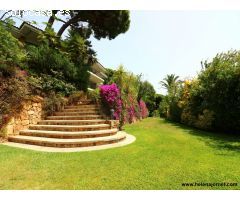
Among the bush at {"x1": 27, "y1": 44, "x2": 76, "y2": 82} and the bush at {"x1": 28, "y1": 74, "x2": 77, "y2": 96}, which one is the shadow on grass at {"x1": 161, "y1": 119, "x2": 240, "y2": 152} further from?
the bush at {"x1": 27, "y1": 44, "x2": 76, "y2": 82}

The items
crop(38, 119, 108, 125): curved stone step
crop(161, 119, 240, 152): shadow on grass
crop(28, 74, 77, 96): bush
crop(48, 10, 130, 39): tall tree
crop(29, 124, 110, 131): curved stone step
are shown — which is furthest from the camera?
crop(48, 10, 130, 39): tall tree

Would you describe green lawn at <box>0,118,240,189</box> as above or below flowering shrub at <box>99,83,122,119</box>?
below

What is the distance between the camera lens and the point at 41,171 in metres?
4.17

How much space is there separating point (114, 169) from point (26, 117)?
614cm

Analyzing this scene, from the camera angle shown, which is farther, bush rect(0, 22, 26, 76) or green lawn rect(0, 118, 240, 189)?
bush rect(0, 22, 26, 76)

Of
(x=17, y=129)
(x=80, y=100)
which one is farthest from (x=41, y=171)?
(x=80, y=100)

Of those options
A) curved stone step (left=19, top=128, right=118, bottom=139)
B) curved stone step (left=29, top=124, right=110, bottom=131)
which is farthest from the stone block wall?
curved stone step (left=19, top=128, right=118, bottom=139)

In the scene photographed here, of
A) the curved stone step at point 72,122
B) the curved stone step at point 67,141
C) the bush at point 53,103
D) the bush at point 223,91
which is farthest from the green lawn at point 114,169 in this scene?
the bush at point 223,91

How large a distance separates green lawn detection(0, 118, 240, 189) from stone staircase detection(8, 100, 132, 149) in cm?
89

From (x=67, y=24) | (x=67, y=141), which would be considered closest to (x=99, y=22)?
(x=67, y=24)

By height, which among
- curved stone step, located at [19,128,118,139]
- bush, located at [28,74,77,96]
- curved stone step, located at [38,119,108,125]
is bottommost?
curved stone step, located at [19,128,118,139]

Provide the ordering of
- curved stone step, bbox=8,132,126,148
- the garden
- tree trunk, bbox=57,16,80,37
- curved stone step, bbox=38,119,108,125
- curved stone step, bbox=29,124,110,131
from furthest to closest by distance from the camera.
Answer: tree trunk, bbox=57,16,80,37, curved stone step, bbox=38,119,108,125, curved stone step, bbox=29,124,110,131, curved stone step, bbox=8,132,126,148, the garden

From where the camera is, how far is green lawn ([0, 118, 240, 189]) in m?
3.54
